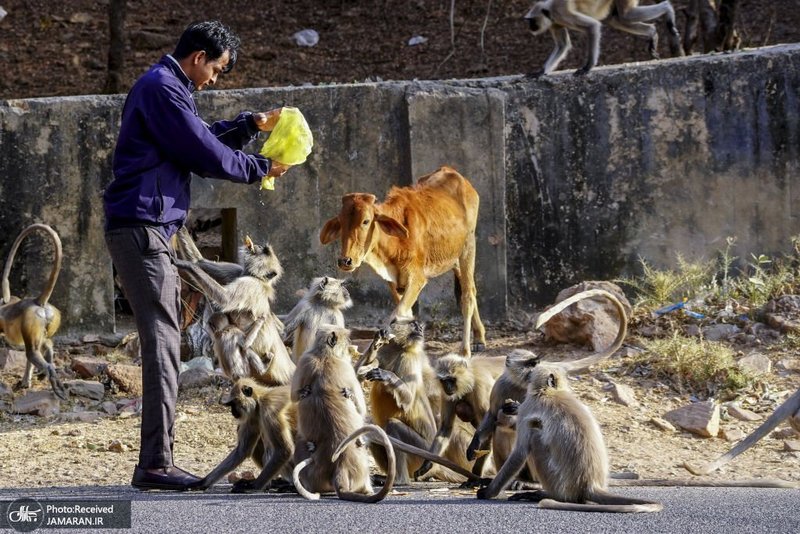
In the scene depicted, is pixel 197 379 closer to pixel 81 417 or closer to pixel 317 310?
pixel 81 417

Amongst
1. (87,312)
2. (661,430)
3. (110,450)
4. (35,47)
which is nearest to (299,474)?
(110,450)

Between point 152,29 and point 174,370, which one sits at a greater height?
point 152,29

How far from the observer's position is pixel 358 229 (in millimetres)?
10438

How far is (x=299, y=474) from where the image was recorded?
267 inches

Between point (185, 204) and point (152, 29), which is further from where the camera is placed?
point (152, 29)

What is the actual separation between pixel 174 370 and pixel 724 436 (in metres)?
4.46

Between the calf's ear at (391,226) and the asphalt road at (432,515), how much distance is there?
4.00 metres

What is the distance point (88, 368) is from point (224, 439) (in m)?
2.12

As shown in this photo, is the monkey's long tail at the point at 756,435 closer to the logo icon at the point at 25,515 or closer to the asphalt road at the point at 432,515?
the asphalt road at the point at 432,515

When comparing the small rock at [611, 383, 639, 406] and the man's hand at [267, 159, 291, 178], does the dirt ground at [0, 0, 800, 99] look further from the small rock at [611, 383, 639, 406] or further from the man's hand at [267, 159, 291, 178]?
the man's hand at [267, 159, 291, 178]

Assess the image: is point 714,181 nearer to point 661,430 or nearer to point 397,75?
point 661,430

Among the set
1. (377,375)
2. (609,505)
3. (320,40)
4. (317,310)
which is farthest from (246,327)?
(320,40)

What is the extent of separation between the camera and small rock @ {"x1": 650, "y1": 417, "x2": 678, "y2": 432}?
9594 millimetres

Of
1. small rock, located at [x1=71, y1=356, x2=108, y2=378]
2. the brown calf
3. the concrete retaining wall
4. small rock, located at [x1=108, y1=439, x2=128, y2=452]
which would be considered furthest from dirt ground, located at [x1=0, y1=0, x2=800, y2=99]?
small rock, located at [x1=108, y1=439, x2=128, y2=452]
